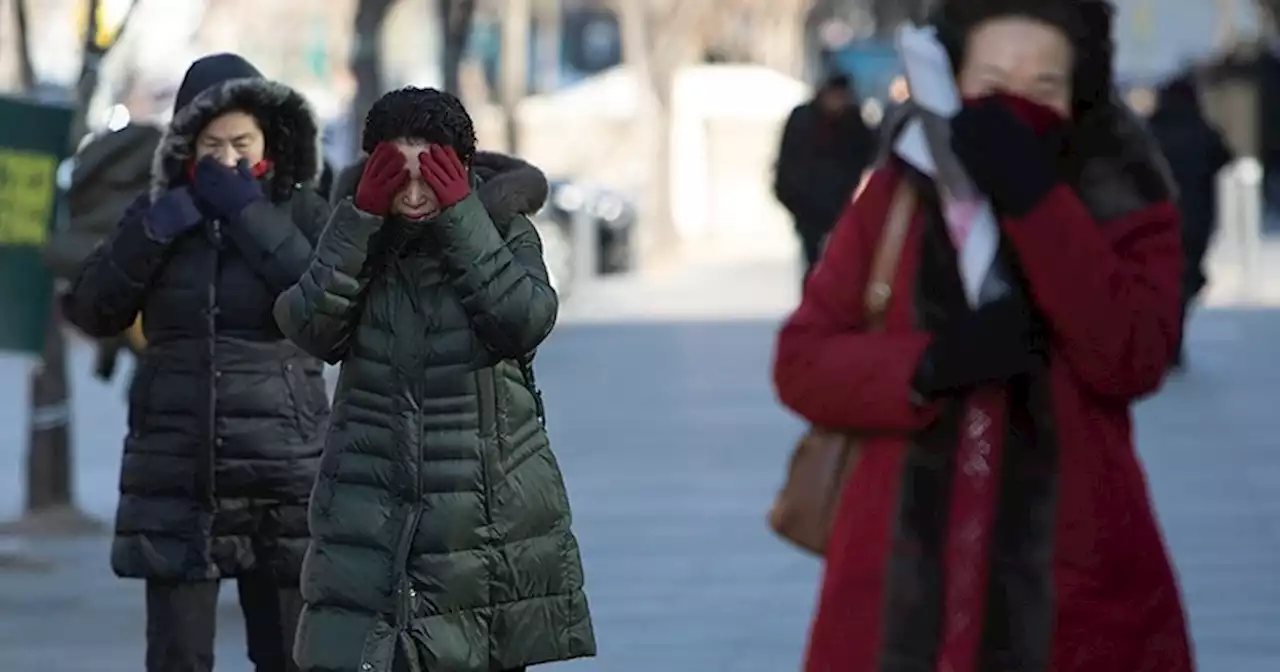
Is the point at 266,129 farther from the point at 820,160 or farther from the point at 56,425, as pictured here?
the point at 820,160

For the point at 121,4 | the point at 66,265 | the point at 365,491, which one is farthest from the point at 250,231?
the point at 121,4

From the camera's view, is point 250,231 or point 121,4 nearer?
point 250,231

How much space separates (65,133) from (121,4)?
4.18 ft

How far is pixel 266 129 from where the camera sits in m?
6.55

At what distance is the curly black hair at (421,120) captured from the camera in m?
5.06

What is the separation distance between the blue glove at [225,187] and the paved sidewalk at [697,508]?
2034mm

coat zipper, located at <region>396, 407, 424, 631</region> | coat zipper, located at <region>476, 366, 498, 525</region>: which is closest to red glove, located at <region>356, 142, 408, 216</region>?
coat zipper, located at <region>476, 366, 498, 525</region>

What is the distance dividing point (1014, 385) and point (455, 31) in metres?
16.8

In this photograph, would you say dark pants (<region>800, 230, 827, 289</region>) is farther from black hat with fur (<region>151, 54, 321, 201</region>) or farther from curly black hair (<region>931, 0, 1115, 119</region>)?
curly black hair (<region>931, 0, 1115, 119</region>)

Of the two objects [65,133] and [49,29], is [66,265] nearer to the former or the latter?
[65,133]

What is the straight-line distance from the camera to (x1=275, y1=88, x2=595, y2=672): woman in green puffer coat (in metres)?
5.05

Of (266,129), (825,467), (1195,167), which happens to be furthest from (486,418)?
(1195,167)

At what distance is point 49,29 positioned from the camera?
160 ft

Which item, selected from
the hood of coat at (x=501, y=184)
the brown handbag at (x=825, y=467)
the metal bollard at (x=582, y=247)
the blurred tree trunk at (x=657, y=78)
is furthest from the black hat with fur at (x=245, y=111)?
the blurred tree trunk at (x=657, y=78)
